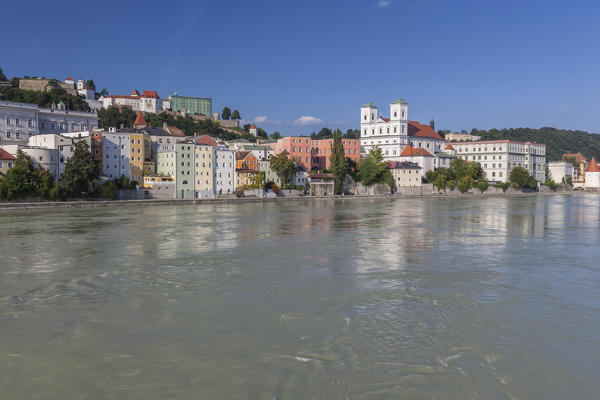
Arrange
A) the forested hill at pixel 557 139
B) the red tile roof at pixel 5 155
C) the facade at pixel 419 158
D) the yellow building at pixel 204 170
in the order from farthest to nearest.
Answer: the forested hill at pixel 557 139
the facade at pixel 419 158
the yellow building at pixel 204 170
the red tile roof at pixel 5 155

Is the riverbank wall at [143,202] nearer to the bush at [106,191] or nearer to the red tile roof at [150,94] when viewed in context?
the bush at [106,191]

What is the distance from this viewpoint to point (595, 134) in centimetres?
17862

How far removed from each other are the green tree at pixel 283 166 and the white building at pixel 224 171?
5.68 meters

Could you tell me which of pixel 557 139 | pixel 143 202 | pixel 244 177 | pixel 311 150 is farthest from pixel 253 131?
pixel 557 139

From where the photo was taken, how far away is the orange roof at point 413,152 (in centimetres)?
7844

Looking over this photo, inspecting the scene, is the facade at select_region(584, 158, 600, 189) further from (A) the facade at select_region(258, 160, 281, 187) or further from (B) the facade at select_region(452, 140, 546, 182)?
(A) the facade at select_region(258, 160, 281, 187)

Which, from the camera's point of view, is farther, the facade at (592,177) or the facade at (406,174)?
the facade at (592,177)

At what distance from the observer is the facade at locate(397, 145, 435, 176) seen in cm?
7800

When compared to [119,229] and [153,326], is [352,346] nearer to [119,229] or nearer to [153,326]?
[153,326]

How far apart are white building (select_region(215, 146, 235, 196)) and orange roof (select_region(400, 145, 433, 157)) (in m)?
34.3

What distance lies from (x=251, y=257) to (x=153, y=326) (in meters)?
7.16

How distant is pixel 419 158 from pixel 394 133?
8.14m

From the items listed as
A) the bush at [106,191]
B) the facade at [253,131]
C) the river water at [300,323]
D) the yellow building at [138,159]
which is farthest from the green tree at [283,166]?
the facade at [253,131]

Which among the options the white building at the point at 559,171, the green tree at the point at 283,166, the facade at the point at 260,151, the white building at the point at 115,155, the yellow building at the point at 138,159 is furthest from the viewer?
the white building at the point at 559,171
